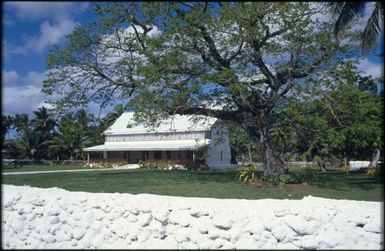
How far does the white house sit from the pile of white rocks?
71.9 feet

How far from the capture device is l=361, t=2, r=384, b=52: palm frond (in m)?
16.3

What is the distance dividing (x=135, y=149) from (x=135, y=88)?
20049 millimetres

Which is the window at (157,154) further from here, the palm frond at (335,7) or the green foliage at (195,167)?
the palm frond at (335,7)

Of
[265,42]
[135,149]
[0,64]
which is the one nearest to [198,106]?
[265,42]

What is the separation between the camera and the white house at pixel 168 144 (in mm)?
36125

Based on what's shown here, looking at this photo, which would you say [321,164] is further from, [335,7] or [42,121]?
[42,121]

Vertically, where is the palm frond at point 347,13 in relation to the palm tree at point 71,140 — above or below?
above

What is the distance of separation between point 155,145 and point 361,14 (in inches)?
991

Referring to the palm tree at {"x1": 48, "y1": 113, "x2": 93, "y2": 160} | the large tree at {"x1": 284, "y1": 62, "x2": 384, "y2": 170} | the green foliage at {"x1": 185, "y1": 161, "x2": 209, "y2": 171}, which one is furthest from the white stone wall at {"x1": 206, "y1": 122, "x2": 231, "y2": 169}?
the large tree at {"x1": 284, "y1": 62, "x2": 384, "y2": 170}

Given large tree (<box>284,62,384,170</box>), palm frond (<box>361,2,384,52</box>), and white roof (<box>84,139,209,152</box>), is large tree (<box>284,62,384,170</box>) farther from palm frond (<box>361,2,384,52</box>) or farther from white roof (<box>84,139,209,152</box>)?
white roof (<box>84,139,209,152</box>)

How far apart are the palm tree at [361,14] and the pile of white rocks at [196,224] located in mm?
8418

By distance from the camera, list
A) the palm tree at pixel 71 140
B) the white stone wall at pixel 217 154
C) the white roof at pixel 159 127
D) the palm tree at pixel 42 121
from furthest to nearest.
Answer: the palm tree at pixel 42 121 → the palm tree at pixel 71 140 → the white roof at pixel 159 127 → the white stone wall at pixel 217 154

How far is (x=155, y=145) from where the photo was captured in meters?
38.9

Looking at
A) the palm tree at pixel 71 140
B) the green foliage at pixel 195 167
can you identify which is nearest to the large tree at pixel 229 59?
the green foliage at pixel 195 167
